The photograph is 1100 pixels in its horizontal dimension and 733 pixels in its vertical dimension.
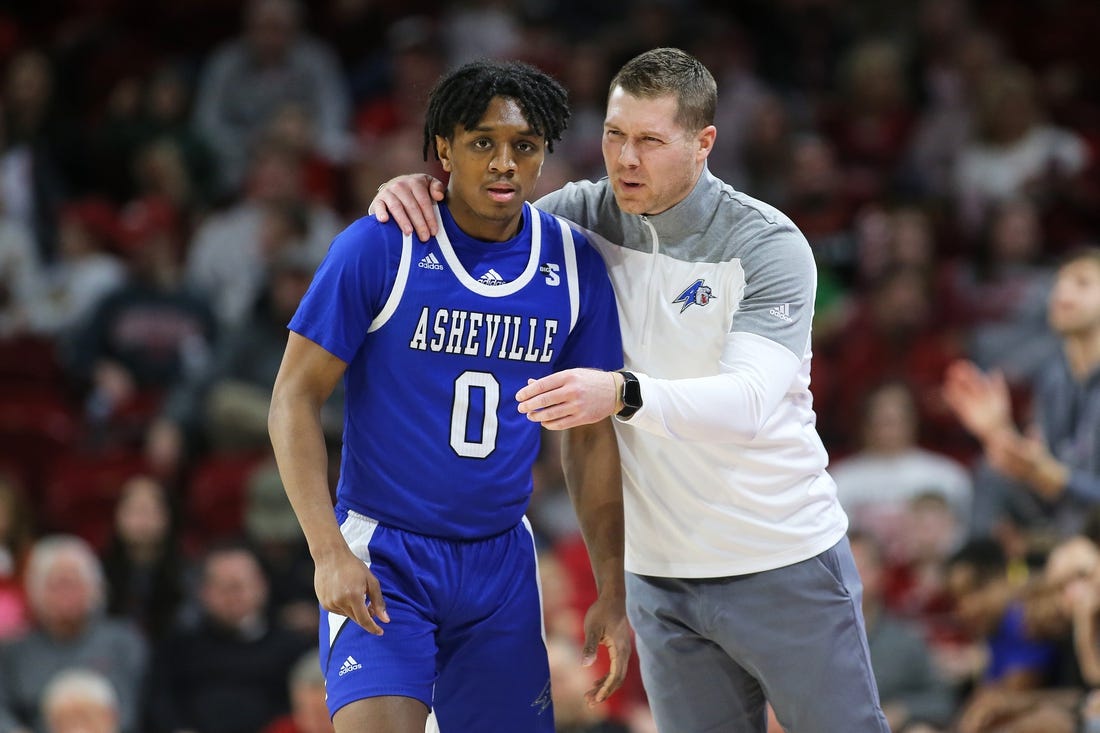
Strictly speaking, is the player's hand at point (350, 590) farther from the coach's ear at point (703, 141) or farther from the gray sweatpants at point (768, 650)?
the coach's ear at point (703, 141)

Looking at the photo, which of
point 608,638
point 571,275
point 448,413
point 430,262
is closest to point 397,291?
point 430,262

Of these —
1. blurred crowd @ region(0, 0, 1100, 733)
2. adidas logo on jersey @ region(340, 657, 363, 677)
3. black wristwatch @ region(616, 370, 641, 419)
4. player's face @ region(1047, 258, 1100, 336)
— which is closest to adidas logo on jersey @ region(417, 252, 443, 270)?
black wristwatch @ region(616, 370, 641, 419)

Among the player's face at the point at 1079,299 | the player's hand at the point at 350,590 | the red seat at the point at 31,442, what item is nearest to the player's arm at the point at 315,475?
the player's hand at the point at 350,590

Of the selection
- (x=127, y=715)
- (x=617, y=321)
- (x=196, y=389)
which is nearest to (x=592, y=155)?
(x=196, y=389)

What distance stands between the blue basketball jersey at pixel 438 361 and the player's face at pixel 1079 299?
165 inches

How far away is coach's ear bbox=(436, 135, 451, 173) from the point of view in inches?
175

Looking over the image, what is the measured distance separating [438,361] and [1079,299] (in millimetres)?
4575

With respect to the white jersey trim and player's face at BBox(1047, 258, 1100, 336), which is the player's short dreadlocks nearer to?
the white jersey trim

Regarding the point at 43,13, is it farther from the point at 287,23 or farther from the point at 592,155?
the point at 592,155

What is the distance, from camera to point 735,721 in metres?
4.67

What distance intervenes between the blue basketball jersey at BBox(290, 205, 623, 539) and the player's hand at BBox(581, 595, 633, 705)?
0.41 metres

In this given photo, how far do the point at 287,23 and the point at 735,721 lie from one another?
9154mm

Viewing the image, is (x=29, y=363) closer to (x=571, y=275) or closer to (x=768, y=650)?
(x=571, y=275)

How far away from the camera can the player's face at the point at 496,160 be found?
4.34 metres
